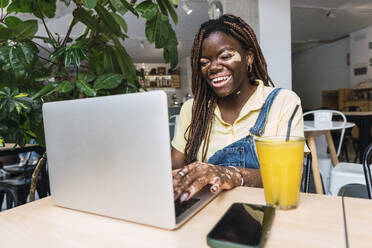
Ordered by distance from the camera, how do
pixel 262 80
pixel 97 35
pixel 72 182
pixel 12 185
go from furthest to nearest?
pixel 12 185, pixel 262 80, pixel 97 35, pixel 72 182

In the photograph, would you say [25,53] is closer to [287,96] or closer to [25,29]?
[25,29]

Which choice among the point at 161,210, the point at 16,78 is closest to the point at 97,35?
the point at 16,78

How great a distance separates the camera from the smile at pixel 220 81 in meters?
1.06

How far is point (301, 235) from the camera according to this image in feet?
1.44

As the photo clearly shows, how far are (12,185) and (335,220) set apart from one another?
2331mm

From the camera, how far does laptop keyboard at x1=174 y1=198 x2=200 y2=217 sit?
1.74 feet

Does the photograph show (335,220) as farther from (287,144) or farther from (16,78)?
(16,78)

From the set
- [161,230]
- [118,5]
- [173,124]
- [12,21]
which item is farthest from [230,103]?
[173,124]

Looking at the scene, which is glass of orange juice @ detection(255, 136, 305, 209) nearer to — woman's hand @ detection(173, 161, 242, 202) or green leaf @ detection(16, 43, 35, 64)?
woman's hand @ detection(173, 161, 242, 202)

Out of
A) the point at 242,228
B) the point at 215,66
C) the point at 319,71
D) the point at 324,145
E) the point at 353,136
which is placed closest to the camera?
the point at 242,228

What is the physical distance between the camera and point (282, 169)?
1.76ft

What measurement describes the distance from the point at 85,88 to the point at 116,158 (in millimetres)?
412

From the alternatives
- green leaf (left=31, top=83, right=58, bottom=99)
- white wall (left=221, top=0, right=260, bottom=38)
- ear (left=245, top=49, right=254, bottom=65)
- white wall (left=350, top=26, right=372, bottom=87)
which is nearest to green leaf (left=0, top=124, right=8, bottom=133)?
green leaf (left=31, top=83, right=58, bottom=99)

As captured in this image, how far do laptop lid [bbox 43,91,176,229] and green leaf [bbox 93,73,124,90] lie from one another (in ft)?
0.81
